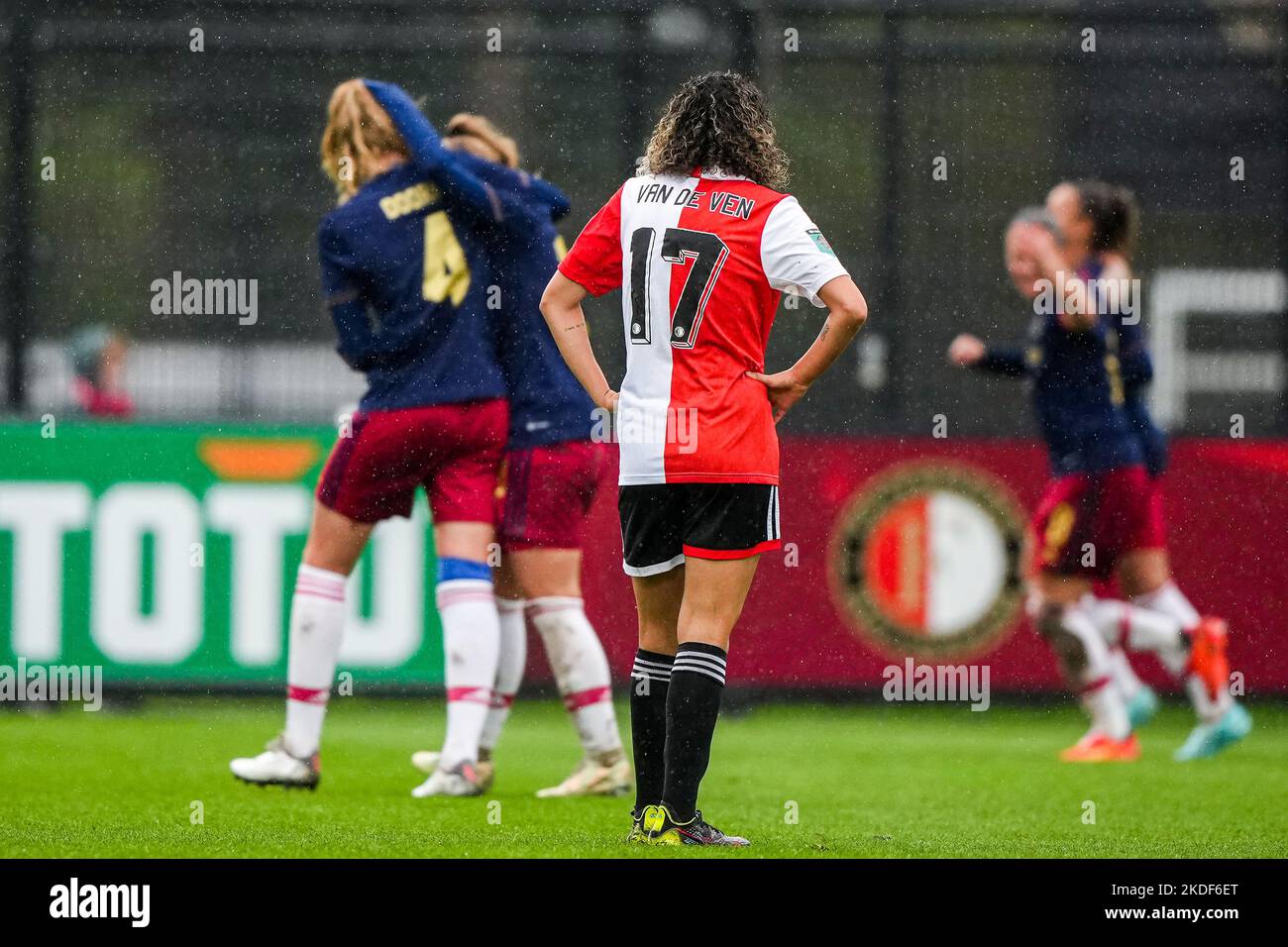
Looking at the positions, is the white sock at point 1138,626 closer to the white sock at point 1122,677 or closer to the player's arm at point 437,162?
the white sock at point 1122,677

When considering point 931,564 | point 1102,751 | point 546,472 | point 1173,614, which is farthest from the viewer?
point 931,564

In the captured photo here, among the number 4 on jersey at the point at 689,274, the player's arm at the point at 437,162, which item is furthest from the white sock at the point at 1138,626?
the number 4 on jersey at the point at 689,274

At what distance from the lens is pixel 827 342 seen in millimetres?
4539

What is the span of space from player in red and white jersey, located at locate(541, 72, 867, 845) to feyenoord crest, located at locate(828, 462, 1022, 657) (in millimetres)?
4282

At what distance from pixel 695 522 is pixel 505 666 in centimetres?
189

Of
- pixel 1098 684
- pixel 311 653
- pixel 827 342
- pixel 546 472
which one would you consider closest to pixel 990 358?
pixel 1098 684

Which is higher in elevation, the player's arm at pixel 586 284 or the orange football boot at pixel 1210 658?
the player's arm at pixel 586 284

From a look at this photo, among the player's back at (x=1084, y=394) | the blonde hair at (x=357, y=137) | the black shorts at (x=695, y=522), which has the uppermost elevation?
the blonde hair at (x=357, y=137)

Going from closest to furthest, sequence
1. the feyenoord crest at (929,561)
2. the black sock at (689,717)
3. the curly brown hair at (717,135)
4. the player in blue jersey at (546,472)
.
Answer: the black sock at (689,717) < the curly brown hair at (717,135) < the player in blue jersey at (546,472) < the feyenoord crest at (929,561)

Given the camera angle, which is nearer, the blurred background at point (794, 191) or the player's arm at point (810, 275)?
the player's arm at point (810, 275)

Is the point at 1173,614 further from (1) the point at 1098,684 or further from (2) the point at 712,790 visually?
(2) the point at 712,790

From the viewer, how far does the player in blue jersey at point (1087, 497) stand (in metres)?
7.83

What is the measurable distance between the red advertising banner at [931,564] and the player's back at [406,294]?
305 centimetres
